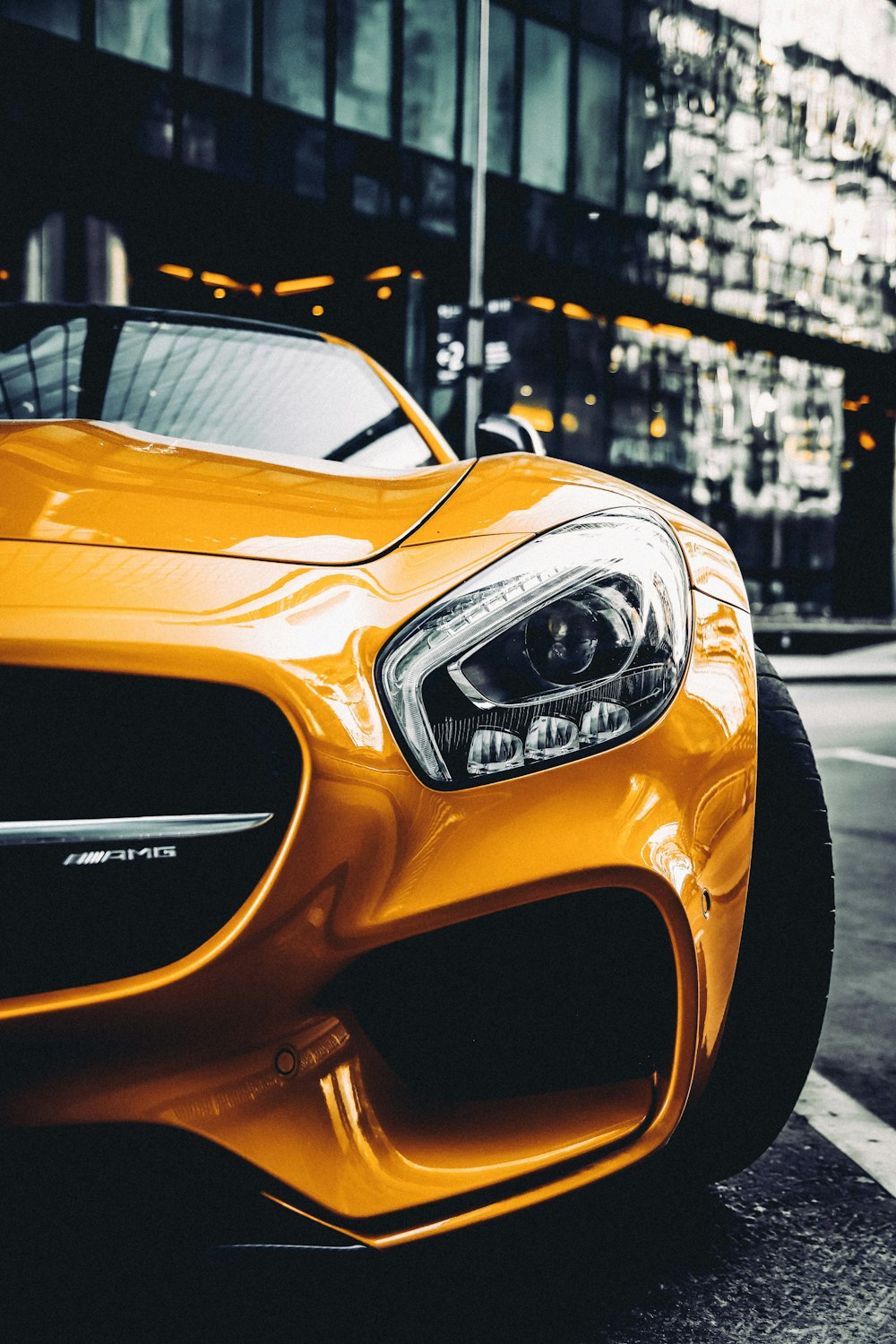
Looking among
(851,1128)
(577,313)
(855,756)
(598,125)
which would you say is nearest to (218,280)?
(577,313)

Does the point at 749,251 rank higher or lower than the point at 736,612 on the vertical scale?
higher

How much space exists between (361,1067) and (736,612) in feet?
2.73

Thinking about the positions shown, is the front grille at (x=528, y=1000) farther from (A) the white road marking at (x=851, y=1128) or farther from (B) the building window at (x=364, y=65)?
(B) the building window at (x=364, y=65)

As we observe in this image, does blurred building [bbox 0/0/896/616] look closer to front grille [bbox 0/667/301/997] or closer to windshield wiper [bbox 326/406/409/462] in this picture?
windshield wiper [bbox 326/406/409/462]

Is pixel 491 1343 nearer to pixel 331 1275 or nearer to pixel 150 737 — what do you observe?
pixel 331 1275

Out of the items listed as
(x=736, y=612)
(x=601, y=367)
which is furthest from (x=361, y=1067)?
(x=601, y=367)

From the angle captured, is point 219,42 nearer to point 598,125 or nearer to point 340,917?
point 598,125

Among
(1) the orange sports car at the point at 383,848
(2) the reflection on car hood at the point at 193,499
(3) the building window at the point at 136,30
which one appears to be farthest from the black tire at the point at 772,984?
(3) the building window at the point at 136,30

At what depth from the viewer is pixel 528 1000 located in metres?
1.37

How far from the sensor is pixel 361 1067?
1.27 m

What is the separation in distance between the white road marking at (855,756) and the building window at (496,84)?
39.8ft

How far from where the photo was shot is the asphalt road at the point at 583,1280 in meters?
1.29

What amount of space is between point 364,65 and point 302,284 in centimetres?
289

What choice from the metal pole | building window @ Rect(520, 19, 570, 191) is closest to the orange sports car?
the metal pole
